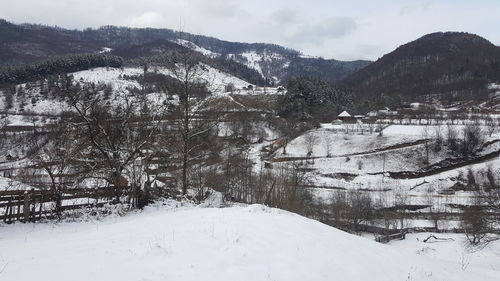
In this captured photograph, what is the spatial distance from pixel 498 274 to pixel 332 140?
67.3 metres

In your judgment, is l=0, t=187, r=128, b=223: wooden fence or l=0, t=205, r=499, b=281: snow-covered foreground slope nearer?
l=0, t=205, r=499, b=281: snow-covered foreground slope

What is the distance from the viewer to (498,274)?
1120cm

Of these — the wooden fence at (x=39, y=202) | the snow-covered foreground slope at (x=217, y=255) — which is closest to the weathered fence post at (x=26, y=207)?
the wooden fence at (x=39, y=202)

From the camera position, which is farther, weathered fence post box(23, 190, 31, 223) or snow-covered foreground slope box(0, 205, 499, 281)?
weathered fence post box(23, 190, 31, 223)

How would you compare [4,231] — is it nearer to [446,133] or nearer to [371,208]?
[371,208]

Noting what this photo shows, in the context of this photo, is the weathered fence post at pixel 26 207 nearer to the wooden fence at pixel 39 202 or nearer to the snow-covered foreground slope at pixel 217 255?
the wooden fence at pixel 39 202

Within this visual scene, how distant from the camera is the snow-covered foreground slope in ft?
22.3

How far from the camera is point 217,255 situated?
7.55m

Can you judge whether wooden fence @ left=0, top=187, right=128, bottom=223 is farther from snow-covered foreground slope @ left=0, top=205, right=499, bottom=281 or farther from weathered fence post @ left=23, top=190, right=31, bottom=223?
snow-covered foreground slope @ left=0, top=205, right=499, bottom=281

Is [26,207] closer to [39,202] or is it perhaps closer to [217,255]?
[39,202]

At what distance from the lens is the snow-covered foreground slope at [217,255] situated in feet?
22.3

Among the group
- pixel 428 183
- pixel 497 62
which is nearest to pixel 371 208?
pixel 428 183

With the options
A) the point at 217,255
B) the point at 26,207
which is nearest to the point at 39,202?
the point at 26,207

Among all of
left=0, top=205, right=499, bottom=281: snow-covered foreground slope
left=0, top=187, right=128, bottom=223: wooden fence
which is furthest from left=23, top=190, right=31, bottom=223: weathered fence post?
left=0, top=205, right=499, bottom=281: snow-covered foreground slope
